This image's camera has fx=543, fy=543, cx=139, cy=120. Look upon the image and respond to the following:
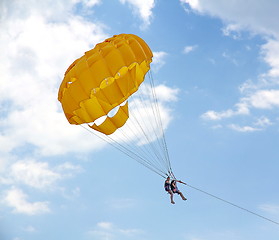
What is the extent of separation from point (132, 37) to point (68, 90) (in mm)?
4122

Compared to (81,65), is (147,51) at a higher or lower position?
higher

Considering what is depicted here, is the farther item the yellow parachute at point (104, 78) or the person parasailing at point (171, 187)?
the person parasailing at point (171, 187)

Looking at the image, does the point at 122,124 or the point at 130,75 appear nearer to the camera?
the point at 130,75

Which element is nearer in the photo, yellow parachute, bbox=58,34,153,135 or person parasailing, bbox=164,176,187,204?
yellow parachute, bbox=58,34,153,135

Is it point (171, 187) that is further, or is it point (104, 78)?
point (171, 187)

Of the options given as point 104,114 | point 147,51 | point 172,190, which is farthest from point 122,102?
point 172,190

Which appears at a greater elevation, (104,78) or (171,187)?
(104,78)

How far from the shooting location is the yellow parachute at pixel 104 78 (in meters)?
24.3

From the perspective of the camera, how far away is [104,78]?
79.6 ft

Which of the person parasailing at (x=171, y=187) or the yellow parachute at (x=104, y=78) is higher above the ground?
the yellow parachute at (x=104, y=78)

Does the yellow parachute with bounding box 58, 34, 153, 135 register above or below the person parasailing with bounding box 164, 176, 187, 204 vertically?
above

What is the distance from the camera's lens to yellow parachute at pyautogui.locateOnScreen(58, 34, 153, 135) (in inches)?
958

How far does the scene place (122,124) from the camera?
27891 millimetres

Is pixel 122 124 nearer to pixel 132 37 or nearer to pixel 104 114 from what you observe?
pixel 104 114
